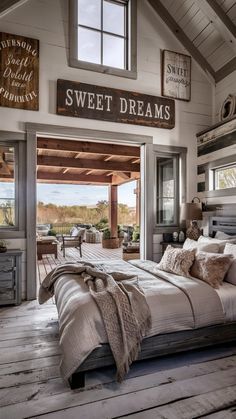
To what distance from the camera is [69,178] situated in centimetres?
955

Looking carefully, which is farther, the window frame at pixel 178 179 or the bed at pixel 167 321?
the window frame at pixel 178 179

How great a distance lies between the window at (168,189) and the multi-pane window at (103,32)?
1737mm

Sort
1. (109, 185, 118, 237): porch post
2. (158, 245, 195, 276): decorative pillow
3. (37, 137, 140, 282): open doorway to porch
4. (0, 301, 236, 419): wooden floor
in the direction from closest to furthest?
1. (0, 301, 236, 419): wooden floor
2. (158, 245, 195, 276): decorative pillow
3. (37, 137, 140, 282): open doorway to porch
4. (109, 185, 118, 237): porch post

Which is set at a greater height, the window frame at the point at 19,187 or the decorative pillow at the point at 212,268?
the window frame at the point at 19,187

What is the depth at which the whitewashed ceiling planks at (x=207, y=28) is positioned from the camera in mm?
3855

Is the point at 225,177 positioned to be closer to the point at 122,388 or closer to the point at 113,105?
the point at 113,105

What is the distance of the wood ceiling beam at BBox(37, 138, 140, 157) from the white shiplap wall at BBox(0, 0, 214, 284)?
5.43 ft

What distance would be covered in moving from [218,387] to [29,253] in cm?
285

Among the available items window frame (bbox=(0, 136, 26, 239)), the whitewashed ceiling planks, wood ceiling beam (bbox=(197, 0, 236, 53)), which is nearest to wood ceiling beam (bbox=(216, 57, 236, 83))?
the whitewashed ceiling planks

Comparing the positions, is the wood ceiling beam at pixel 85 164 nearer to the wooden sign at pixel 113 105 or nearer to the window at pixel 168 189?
the window at pixel 168 189

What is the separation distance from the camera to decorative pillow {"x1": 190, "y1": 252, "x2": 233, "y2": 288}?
2.64 m

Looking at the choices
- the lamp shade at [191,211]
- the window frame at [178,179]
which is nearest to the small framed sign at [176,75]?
the window frame at [178,179]

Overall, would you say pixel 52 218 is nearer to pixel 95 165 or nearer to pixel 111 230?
pixel 111 230

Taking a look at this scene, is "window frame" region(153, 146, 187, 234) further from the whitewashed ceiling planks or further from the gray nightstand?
the gray nightstand
